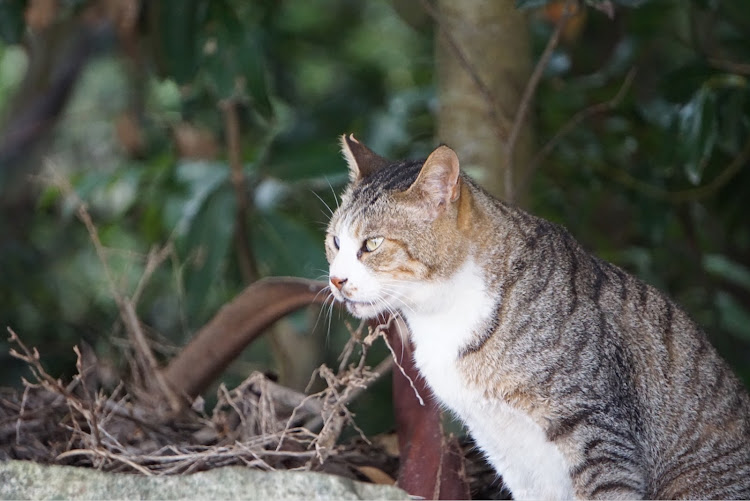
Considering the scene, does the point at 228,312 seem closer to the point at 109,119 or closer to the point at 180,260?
the point at 180,260

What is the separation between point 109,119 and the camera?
386 centimetres

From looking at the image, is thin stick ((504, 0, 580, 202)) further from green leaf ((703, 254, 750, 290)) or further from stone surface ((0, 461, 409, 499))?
green leaf ((703, 254, 750, 290))

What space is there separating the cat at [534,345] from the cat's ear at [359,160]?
0.14 meters

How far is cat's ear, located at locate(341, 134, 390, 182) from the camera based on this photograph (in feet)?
7.79

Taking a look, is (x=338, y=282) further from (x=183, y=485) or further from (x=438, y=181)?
(x=183, y=485)

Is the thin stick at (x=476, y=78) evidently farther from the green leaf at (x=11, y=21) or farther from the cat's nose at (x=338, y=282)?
the green leaf at (x=11, y=21)

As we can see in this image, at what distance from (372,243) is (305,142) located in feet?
3.45

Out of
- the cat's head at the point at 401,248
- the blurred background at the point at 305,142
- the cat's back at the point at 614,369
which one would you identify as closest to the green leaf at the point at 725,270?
the blurred background at the point at 305,142

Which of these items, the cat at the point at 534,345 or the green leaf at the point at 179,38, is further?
the green leaf at the point at 179,38

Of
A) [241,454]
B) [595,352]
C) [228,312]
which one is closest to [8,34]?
[228,312]

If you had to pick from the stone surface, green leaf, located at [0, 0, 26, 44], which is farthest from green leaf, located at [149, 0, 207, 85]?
the stone surface

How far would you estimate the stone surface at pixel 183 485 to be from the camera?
162cm

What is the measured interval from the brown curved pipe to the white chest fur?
268 mm

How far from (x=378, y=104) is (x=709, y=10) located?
1.25 m
